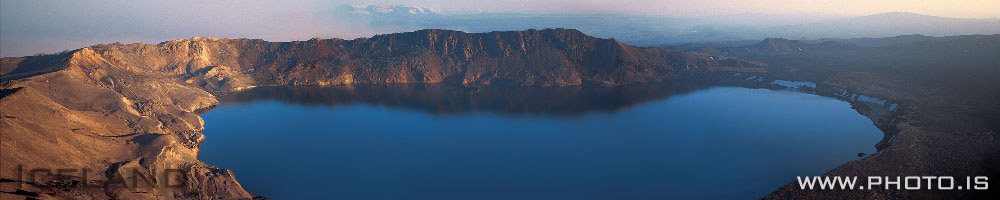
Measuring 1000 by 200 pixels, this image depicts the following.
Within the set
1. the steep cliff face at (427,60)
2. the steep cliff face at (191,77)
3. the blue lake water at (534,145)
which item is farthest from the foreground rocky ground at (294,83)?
the blue lake water at (534,145)

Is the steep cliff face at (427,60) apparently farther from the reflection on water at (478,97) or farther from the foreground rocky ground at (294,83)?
the reflection on water at (478,97)

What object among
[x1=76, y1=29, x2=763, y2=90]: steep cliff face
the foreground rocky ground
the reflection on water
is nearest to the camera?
the foreground rocky ground

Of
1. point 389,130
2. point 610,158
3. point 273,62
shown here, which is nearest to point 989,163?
point 610,158

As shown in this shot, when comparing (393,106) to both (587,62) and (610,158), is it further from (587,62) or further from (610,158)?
(587,62)

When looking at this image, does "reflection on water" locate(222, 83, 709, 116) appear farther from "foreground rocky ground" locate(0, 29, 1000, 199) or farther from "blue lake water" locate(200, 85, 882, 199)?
"foreground rocky ground" locate(0, 29, 1000, 199)

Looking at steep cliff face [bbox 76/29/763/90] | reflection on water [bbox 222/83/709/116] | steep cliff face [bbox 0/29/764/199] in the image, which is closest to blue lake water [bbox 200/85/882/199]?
reflection on water [bbox 222/83/709/116]

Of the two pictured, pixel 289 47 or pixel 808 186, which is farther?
pixel 289 47
